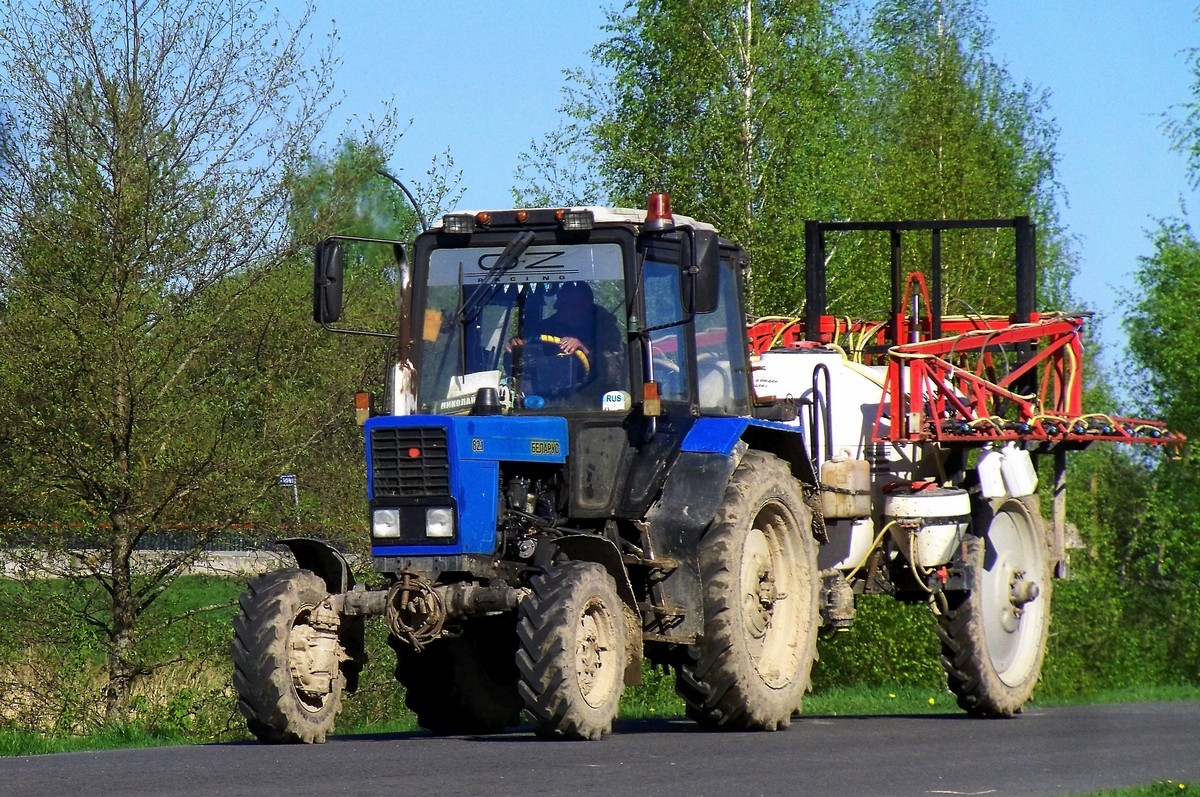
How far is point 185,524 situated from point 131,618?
0.88m

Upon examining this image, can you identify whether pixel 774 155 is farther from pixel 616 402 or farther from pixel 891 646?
pixel 616 402

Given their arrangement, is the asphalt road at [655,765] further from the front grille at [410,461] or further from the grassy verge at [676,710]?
the front grille at [410,461]

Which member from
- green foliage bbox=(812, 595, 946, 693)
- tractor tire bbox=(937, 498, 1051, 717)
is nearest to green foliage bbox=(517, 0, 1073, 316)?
green foliage bbox=(812, 595, 946, 693)

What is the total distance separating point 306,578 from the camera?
9.58 metres

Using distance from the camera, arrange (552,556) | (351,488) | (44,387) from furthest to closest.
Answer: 1. (351,488)
2. (44,387)
3. (552,556)

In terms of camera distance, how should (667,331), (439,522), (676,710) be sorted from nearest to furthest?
1. (439,522)
2. (667,331)
3. (676,710)

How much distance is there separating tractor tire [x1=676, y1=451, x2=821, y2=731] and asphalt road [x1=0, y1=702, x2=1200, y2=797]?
19cm

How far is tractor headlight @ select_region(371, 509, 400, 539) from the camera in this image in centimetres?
981

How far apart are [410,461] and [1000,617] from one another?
189 inches

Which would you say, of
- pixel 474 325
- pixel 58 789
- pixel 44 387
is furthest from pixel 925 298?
pixel 58 789

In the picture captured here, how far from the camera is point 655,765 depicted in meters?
8.56

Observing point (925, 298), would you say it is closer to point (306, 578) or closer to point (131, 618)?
point (306, 578)

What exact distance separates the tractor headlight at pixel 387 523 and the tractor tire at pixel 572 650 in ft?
2.70

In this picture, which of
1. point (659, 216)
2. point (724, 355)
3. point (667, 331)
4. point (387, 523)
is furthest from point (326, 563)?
point (724, 355)
